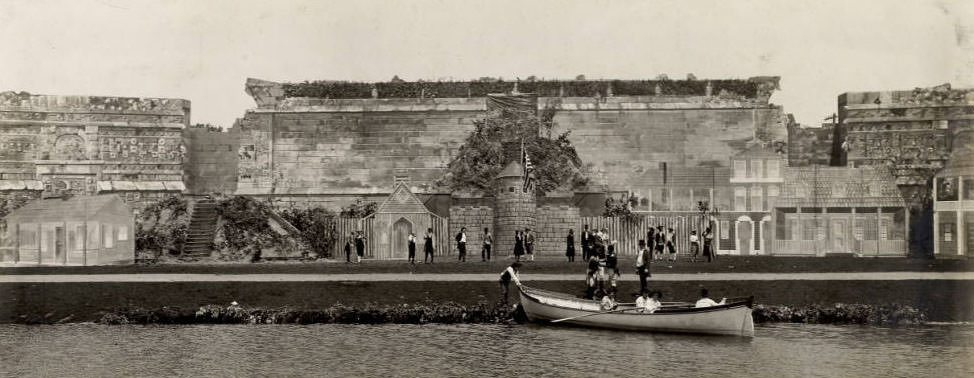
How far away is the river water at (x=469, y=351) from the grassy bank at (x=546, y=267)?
525cm

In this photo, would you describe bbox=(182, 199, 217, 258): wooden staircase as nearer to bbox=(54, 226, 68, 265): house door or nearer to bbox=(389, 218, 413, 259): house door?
bbox=(54, 226, 68, 265): house door

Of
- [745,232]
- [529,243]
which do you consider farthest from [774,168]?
[529,243]

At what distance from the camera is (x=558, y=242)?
36.0 metres

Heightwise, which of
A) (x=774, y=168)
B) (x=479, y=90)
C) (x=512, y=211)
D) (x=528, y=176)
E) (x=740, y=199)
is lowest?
(x=512, y=211)

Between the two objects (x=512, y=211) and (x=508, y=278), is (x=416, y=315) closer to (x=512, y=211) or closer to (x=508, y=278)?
(x=508, y=278)

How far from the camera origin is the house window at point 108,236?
34312 mm

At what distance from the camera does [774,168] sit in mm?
39844

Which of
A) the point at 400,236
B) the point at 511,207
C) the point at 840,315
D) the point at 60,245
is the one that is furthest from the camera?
the point at 400,236

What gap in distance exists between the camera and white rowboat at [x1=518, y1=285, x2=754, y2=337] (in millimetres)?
22000

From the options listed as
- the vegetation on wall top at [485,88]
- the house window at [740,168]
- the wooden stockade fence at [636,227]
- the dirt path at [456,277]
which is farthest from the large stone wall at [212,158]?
the house window at [740,168]

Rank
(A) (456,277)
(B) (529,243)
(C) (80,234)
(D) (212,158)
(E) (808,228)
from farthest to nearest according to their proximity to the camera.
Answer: (D) (212,158) → (E) (808,228) → (C) (80,234) → (B) (529,243) → (A) (456,277)

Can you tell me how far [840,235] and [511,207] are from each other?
11.6m

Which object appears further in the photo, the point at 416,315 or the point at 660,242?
the point at 660,242

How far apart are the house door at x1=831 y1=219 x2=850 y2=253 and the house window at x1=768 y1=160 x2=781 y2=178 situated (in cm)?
253
